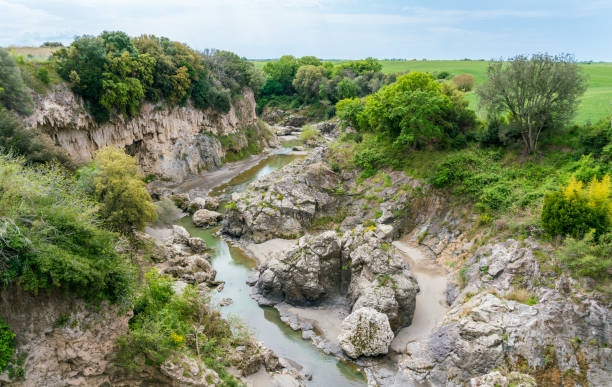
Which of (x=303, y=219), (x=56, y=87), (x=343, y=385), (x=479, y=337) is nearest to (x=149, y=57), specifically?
(x=56, y=87)

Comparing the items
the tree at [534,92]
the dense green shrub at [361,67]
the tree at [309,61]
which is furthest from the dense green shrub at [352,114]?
the tree at [309,61]

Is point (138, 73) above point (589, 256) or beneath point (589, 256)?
above

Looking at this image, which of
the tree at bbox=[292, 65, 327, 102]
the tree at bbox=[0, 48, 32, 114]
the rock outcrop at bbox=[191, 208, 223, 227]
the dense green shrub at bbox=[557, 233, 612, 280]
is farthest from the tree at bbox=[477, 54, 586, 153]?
the tree at bbox=[292, 65, 327, 102]

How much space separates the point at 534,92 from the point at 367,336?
2504 cm

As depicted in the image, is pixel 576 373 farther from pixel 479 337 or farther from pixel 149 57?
pixel 149 57

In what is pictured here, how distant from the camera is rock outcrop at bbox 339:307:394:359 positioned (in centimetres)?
2078

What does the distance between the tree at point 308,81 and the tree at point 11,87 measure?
76.5 m

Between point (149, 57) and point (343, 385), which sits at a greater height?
point (149, 57)

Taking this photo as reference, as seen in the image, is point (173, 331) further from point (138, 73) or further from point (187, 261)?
point (138, 73)

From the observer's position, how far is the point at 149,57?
155 feet

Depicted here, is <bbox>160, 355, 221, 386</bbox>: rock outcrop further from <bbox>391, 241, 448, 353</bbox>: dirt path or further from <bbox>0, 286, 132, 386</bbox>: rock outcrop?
<bbox>391, 241, 448, 353</bbox>: dirt path

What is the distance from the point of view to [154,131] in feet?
163

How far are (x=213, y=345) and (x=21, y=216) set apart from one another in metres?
11.5

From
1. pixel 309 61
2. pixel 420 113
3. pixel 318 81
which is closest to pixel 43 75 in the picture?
pixel 420 113
